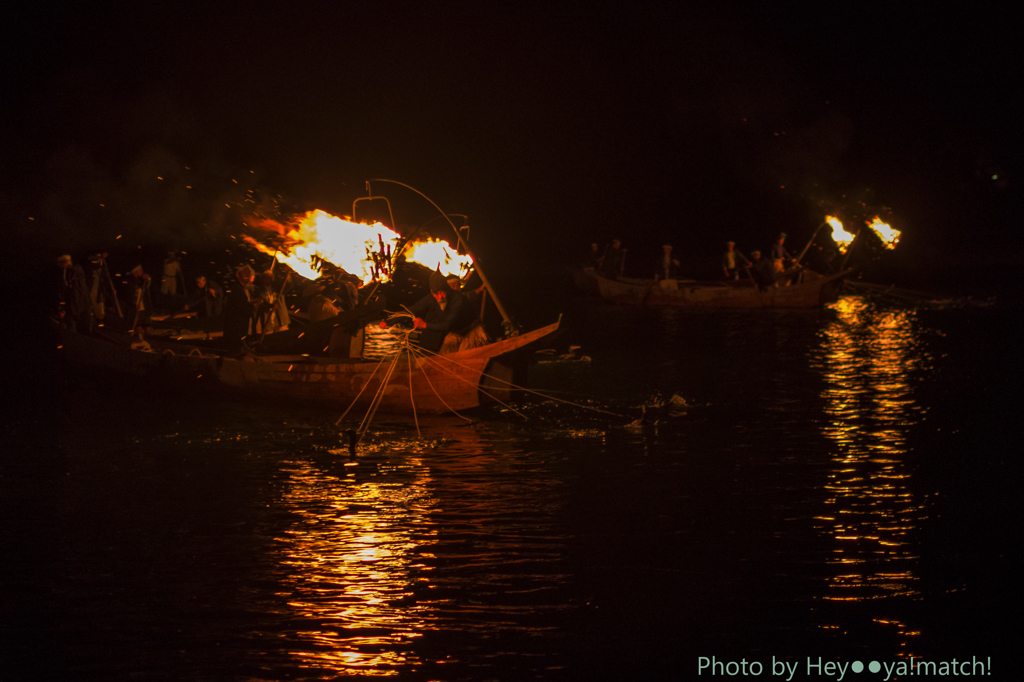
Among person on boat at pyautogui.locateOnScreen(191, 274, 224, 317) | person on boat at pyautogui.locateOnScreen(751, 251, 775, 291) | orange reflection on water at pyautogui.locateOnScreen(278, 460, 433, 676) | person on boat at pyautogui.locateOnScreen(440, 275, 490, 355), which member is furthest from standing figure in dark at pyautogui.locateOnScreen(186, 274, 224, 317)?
person on boat at pyautogui.locateOnScreen(751, 251, 775, 291)

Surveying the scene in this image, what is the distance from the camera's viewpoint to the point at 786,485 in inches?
328

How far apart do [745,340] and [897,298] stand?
438 inches

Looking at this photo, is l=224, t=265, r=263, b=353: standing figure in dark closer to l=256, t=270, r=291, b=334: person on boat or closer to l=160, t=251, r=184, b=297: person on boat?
l=256, t=270, r=291, b=334: person on boat

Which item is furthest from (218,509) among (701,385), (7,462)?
(701,385)

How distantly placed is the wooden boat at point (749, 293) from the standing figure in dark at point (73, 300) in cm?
1576

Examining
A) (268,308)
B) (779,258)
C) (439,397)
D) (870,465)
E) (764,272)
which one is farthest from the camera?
(779,258)

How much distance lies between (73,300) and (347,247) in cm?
613

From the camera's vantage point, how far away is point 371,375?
11484 millimetres

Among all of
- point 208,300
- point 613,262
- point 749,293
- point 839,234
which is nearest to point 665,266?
point 749,293

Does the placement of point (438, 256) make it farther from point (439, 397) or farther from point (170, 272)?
point (170, 272)

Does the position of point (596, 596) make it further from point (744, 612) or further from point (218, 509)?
point (218, 509)

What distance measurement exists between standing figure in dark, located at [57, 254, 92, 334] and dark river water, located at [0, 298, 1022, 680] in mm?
2302

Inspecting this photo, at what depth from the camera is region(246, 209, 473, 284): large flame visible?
38.5 ft

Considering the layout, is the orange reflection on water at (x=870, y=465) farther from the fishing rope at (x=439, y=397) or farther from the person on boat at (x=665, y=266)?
the person on boat at (x=665, y=266)
